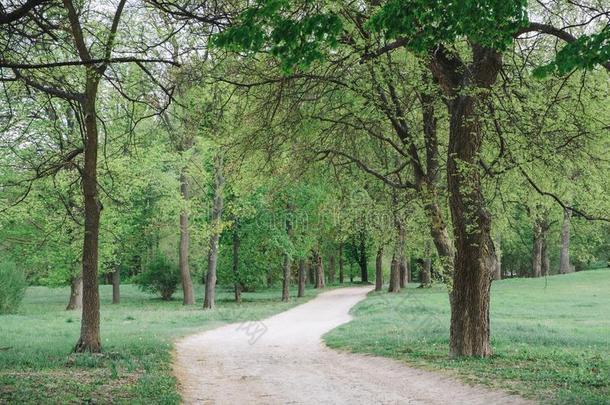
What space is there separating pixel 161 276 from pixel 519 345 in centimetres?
2806

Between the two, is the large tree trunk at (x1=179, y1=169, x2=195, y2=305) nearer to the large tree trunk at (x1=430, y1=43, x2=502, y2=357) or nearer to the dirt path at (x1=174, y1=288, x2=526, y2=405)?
the dirt path at (x1=174, y1=288, x2=526, y2=405)

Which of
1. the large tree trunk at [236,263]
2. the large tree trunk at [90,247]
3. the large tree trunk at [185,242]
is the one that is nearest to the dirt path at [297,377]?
the large tree trunk at [90,247]

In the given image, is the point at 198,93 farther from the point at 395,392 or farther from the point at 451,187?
the point at 395,392

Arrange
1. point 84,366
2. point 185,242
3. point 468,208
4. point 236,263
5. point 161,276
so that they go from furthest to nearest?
point 161,276 → point 236,263 → point 185,242 → point 468,208 → point 84,366

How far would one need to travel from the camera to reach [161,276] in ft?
122

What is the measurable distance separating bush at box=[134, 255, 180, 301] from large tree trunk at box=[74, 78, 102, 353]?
26.0 metres

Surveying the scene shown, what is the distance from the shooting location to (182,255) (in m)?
30.8

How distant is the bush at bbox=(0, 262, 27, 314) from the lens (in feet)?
80.8

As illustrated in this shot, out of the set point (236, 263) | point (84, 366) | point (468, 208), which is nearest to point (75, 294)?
point (236, 263)

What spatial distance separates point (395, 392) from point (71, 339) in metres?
9.81

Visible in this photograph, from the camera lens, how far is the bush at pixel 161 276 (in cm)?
3725

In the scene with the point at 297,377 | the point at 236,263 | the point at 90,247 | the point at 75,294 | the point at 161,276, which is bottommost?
the point at 297,377

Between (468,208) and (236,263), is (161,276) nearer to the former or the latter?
(236,263)

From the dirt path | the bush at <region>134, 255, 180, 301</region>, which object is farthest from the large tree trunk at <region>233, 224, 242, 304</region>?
the dirt path
